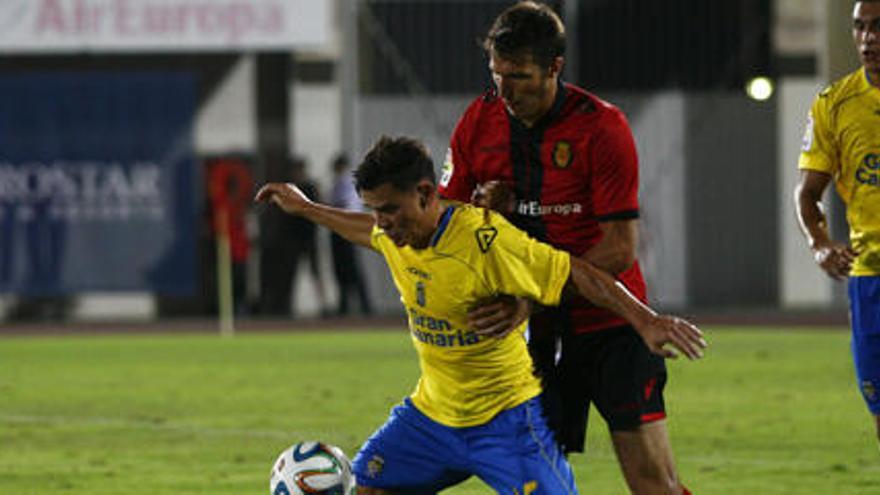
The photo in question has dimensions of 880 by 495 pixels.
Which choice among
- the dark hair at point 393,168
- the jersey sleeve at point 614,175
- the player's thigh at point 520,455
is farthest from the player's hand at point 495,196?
the player's thigh at point 520,455

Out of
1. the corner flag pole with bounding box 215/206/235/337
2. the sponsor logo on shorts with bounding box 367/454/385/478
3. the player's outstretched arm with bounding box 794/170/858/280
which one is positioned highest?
the player's outstretched arm with bounding box 794/170/858/280

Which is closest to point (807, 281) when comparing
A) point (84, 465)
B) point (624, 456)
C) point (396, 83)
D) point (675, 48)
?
point (675, 48)

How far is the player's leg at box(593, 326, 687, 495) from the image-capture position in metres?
7.45

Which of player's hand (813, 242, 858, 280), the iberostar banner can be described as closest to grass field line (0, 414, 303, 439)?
player's hand (813, 242, 858, 280)

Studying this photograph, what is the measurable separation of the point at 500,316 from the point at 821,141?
7.64 feet

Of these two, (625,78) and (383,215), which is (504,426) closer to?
(383,215)

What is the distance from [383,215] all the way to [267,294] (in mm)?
22267

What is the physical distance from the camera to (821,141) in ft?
28.7

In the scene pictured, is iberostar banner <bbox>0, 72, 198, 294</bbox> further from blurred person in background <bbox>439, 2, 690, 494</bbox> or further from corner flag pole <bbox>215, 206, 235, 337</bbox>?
blurred person in background <bbox>439, 2, 690, 494</bbox>

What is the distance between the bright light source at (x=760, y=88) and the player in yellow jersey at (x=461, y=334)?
2202 centimetres

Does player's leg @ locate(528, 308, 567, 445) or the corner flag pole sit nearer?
player's leg @ locate(528, 308, 567, 445)

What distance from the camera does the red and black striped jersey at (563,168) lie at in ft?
24.4

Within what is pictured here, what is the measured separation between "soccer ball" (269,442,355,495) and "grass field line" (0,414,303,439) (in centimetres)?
566

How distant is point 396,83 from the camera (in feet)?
96.8
